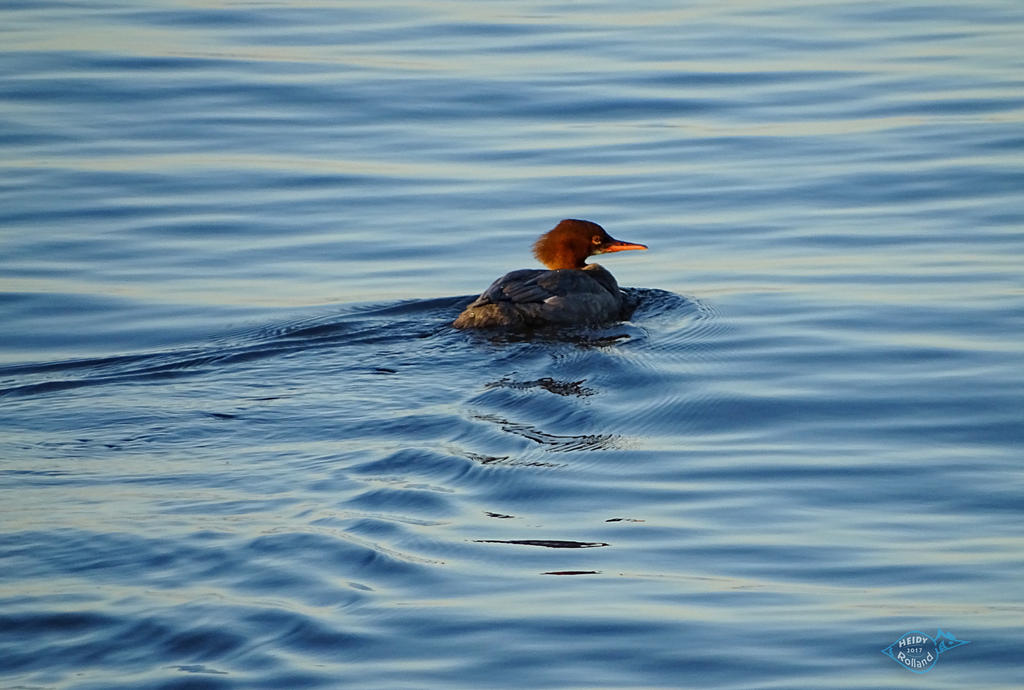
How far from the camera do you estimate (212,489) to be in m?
7.61

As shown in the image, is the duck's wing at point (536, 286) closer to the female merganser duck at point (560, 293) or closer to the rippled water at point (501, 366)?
the female merganser duck at point (560, 293)

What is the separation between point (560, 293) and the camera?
11.2 meters

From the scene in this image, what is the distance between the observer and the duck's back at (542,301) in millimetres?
10852

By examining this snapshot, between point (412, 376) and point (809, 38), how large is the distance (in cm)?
1299

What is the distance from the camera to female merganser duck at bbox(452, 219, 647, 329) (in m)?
10.9

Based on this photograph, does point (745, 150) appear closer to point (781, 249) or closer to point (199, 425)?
point (781, 249)

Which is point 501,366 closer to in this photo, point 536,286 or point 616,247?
point 536,286

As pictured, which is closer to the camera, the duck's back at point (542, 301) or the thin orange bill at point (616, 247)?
the duck's back at point (542, 301)

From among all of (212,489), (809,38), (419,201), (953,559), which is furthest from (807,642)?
(809,38)
